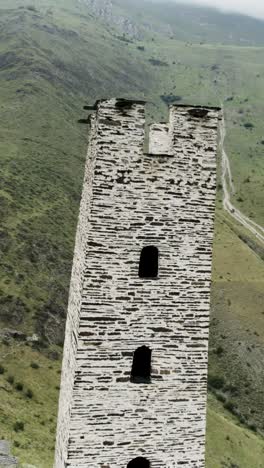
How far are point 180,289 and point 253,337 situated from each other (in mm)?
47628

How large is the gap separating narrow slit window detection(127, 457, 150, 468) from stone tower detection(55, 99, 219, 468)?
1.4 inches

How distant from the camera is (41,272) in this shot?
5344cm

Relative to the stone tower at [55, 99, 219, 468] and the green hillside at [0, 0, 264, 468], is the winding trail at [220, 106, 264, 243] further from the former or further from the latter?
the stone tower at [55, 99, 219, 468]

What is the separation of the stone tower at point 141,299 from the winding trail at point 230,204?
82.9 m

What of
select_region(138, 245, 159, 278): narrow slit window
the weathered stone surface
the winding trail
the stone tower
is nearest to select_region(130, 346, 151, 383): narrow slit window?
the stone tower

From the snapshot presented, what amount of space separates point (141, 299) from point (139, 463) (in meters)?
3.54

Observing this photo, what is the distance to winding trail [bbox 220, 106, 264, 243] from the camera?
97975mm

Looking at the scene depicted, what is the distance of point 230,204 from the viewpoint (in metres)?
112

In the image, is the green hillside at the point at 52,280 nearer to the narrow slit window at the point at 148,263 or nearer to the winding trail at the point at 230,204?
the winding trail at the point at 230,204

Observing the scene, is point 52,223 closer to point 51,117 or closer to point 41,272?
point 41,272

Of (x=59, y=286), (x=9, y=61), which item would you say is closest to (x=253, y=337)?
(x=59, y=286)

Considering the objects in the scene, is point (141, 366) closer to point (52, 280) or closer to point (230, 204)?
point (52, 280)

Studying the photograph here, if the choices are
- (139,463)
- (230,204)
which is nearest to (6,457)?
(139,463)

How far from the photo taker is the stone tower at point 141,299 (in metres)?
10.3
